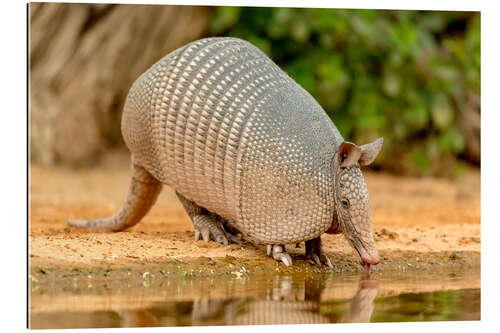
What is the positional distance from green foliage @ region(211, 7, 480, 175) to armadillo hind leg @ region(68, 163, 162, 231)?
13.9 feet

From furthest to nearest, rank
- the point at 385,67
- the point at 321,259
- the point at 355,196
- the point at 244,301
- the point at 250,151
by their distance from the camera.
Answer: the point at 385,67
the point at 321,259
the point at 250,151
the point at 355,196
the point at 244,301

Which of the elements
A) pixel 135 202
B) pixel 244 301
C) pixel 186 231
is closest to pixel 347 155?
pixel 244 301

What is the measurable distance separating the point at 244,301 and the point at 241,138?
1.53 metres

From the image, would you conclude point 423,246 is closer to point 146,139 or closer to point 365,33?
point 146,139

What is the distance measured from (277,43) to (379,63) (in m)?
2.02

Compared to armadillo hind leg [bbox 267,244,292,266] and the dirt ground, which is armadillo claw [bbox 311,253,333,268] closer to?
the dirt ground

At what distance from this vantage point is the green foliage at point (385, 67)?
12742 millimetres

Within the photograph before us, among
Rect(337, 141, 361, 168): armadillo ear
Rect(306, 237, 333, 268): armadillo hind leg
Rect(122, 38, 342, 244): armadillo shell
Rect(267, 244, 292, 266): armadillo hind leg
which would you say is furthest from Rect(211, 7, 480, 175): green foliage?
Rect(337, 141, 361, 168): armadillo ear

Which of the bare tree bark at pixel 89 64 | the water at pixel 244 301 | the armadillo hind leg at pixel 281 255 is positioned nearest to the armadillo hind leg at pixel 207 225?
the armadillo hind leg at pixel 281 255

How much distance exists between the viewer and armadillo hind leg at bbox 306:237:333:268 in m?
7.40

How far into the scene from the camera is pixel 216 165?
707 cm

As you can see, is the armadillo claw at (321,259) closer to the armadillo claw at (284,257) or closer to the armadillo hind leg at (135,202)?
the armadillo claw at (284,257)

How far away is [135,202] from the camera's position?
345 inches

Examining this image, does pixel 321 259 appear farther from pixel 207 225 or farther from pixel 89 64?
pixel 89 64
